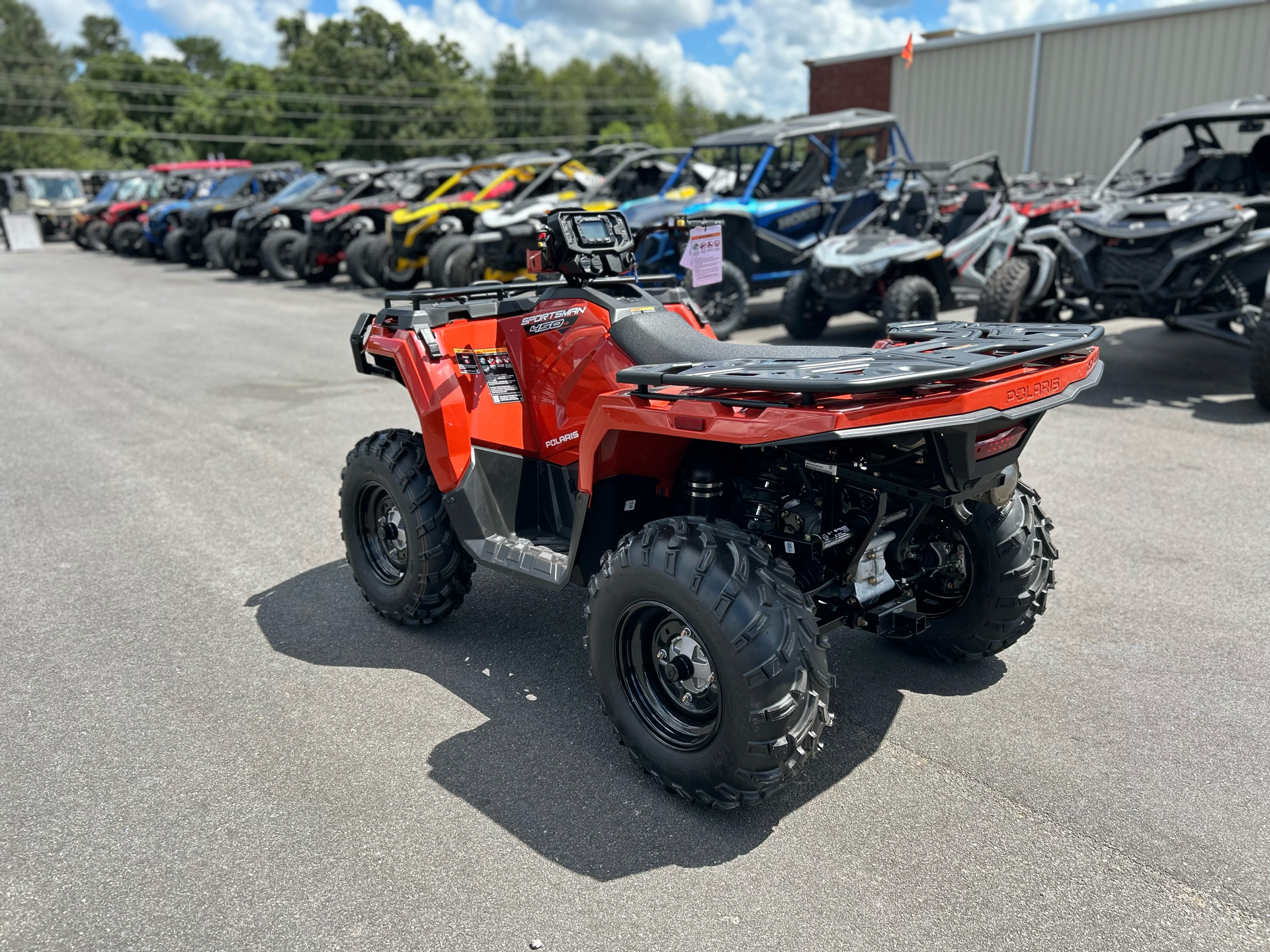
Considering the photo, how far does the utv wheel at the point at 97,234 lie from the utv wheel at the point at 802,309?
76.0ft

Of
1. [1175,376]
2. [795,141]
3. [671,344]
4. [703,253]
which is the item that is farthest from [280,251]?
[671,344]

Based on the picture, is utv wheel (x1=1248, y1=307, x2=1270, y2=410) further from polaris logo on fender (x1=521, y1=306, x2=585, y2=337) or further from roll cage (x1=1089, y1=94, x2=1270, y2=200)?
polaris logo on fender (x1=521, y1=306, x2=585, y2=337)

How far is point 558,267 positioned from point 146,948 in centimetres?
252

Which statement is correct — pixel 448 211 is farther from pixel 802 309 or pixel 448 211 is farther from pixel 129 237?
pixel 129 237

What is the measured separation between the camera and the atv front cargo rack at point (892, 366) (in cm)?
225

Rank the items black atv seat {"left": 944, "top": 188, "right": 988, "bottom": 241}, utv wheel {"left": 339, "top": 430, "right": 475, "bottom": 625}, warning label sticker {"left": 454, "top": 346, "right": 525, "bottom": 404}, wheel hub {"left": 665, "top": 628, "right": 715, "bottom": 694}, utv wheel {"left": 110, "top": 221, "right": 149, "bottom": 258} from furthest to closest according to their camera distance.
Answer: utv wheel {"left": 110, "top": 221, "right": 149, "bottom": 258}, black atv seat {"left": 944, "top": 188, "right": 988, "bottom": 241}, warning label sticker {"left": 454, "top": 346, "right": 525, "bottom": 404}, utv wheel {"left": 339, "top": 430, "right": 475, "bottom": 625}, wheel hub {"left": 665, "top": 628, "right": 715, "bottom": 694}

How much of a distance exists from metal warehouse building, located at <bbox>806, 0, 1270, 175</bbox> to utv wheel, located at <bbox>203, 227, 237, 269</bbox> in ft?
57.9

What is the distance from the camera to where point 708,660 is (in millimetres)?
2660

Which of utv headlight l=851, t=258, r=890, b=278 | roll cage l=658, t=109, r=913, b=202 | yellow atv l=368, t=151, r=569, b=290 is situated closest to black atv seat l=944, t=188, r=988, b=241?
roll cage l=658, t=109, r=913, b=202

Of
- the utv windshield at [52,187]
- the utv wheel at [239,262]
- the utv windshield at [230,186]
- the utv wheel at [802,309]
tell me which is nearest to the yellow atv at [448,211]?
the utv wheel at [239,262]

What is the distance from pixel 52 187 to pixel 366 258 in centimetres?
2378

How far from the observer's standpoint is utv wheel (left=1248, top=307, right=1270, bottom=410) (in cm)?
657

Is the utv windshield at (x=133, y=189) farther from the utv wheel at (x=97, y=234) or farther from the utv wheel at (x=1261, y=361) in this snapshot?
the utv wheel at (x=1261, y=361)

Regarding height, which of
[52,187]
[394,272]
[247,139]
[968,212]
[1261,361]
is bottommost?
[1261,361]
